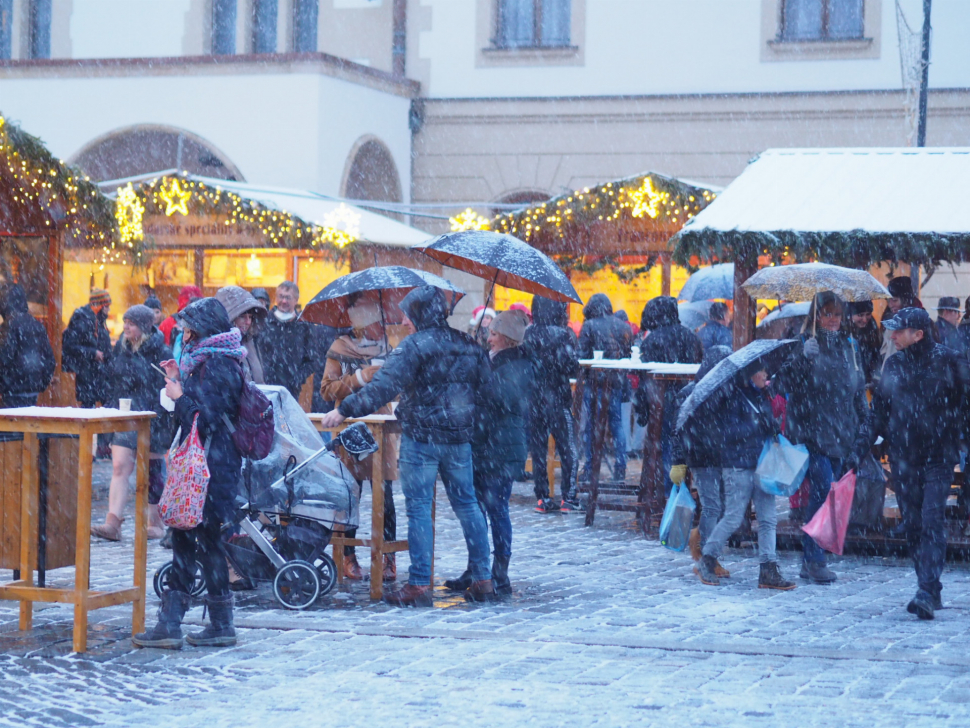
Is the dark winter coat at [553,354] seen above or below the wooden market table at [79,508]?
above

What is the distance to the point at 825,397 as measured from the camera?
29.3 ft

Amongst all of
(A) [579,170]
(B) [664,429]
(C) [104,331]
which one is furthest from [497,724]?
(A) [579,170]

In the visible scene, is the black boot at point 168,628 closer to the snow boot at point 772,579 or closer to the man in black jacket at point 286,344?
the snow boot at point 772,579

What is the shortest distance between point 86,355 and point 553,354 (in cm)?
427

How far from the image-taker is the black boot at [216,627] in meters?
6.65

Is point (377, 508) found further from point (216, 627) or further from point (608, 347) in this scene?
point (608, 347)

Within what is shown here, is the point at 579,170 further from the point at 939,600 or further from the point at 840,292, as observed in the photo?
the point at 939,600

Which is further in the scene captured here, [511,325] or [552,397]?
[552,397]

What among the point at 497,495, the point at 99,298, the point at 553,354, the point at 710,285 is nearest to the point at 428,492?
the point at 497,495

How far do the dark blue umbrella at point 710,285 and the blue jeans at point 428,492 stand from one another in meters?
6.85

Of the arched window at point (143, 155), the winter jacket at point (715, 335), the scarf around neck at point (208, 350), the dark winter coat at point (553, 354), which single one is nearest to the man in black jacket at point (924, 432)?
the scarf around neck at point (208, 350)

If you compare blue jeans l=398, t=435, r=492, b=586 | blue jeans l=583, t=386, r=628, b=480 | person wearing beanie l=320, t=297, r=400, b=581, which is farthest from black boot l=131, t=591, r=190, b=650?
blue jeans l=583, t=386, r=628, b=480

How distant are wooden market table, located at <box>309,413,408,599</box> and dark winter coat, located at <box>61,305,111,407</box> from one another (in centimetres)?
537

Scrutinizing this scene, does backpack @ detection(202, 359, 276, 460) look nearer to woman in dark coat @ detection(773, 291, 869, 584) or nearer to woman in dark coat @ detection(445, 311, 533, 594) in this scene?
woman in dark coat @ detection(445, 311, 533, 594)
